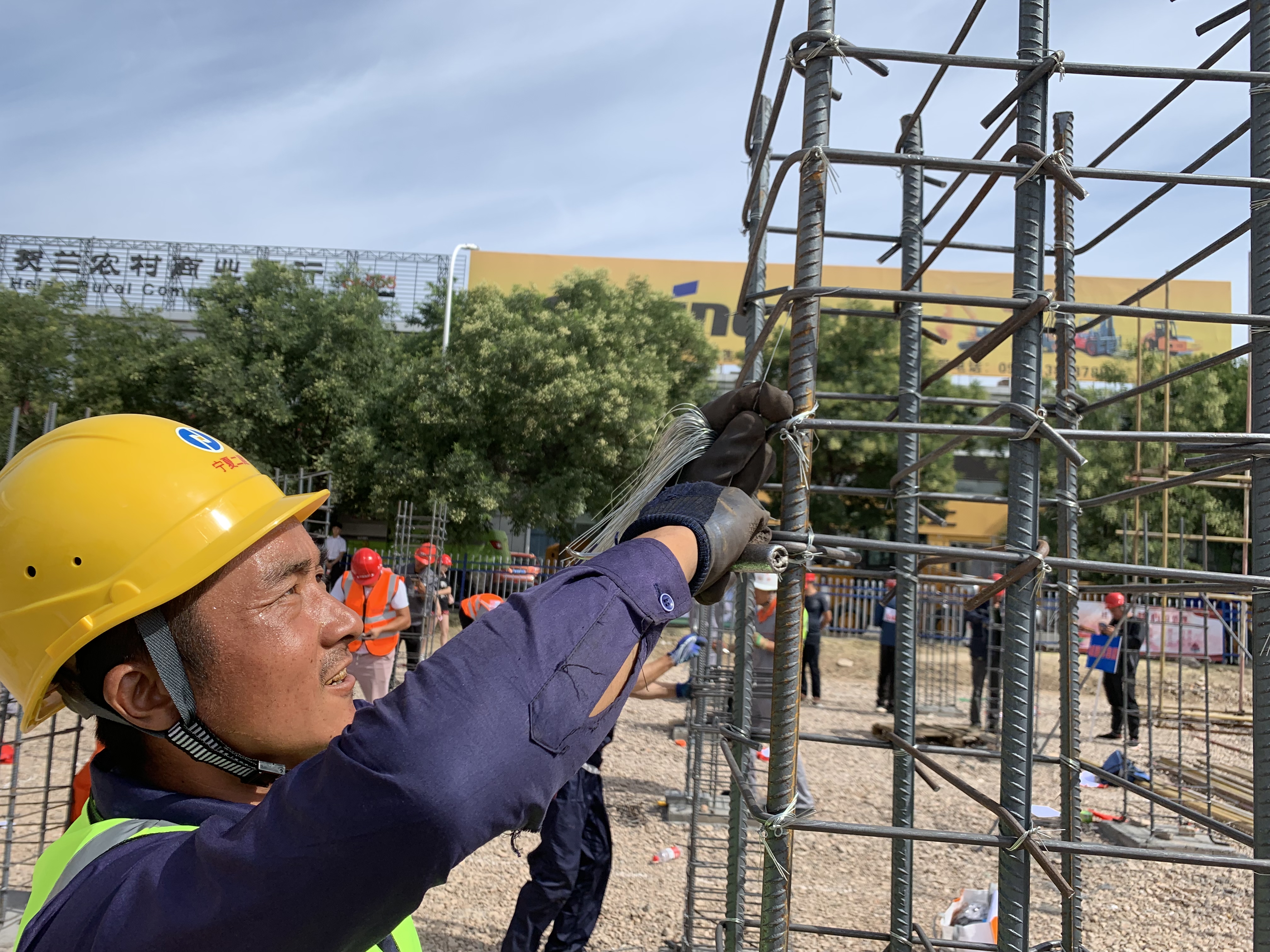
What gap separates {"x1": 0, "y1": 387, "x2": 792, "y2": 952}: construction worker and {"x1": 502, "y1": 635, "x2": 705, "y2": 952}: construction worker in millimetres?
3098

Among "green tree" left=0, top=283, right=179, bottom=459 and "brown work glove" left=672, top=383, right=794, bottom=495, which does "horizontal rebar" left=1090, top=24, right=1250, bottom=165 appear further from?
"green tree" left=0, top=283, right=179, bottom=459

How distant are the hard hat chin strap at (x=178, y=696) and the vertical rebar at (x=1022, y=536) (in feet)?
4.47

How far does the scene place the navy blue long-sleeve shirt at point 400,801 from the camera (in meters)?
0.73

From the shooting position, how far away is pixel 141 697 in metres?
1.15

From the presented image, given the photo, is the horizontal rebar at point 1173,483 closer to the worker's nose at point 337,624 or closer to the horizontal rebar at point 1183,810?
the horizontal rebar at point 1183,810

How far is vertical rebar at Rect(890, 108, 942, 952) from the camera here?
2853 millimetres

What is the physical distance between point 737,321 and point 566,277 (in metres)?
18.7

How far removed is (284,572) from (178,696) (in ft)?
0.66

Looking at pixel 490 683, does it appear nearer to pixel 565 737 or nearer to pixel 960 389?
pixel 565 737

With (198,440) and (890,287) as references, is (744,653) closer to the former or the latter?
(198,440)

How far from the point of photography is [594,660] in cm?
85

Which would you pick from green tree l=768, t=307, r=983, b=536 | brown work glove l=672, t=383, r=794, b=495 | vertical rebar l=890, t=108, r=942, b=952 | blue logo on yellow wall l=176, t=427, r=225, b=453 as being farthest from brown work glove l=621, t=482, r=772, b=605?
green tree l=768, t=307, r=983, b=536

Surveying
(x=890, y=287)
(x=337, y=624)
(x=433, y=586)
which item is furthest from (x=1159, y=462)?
(x=337, y=624)

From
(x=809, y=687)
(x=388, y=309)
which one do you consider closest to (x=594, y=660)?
(x=809, y=687)
